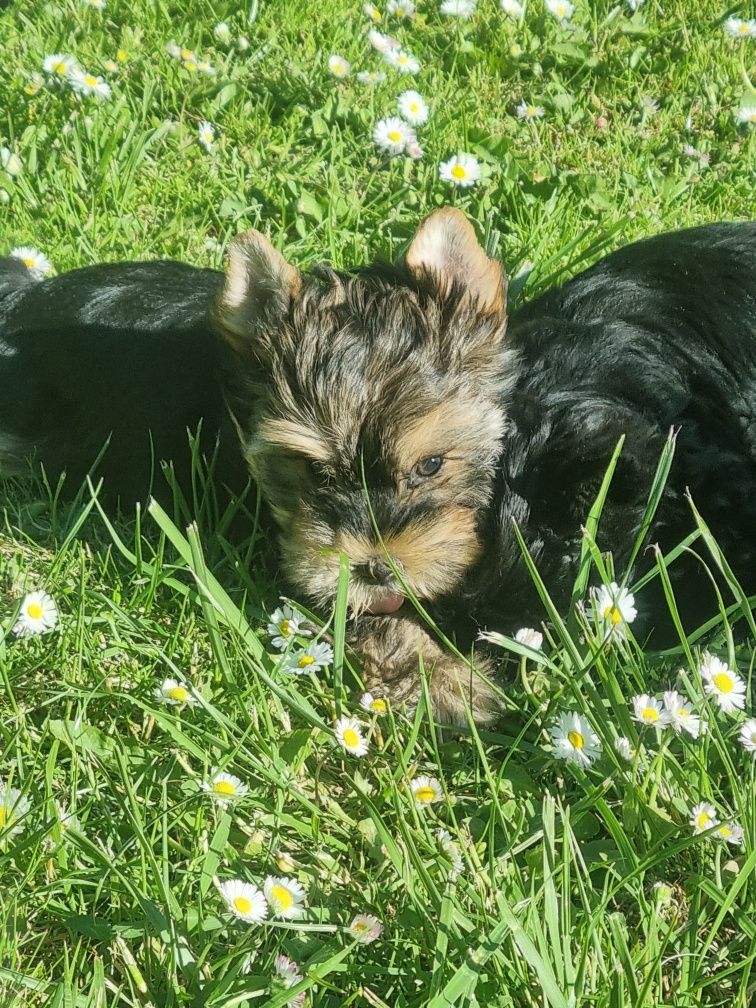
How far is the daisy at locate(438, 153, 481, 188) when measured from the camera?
175 inches

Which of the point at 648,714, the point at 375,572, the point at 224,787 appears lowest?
the point at 224,787

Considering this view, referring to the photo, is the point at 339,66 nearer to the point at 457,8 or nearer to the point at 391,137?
the point at 391,137

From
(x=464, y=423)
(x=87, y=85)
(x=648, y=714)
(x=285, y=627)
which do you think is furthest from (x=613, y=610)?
(x=87, y=85)

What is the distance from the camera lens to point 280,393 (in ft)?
9.68

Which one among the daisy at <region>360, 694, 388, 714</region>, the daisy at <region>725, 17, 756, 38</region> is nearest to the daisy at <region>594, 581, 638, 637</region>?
the daisy at <region>360, 694, 388, 714</region>

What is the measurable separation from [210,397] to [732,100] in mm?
3348

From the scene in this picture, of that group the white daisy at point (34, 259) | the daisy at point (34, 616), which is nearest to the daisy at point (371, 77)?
the white daisy at point (34, 259)

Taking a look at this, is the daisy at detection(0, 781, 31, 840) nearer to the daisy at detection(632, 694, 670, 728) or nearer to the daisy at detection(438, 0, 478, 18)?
the daisy at detection(632, 694, 670, 728)

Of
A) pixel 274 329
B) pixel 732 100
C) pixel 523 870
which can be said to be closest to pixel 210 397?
pixel 274 329

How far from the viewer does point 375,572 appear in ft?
9.52

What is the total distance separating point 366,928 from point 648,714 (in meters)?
0.82

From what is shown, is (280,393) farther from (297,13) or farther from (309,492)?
(297,13)

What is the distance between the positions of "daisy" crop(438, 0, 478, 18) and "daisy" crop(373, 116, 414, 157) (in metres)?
0.99

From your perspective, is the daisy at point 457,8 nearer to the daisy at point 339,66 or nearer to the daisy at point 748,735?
the daisy at point 339,66
